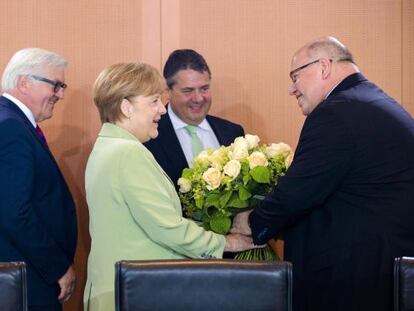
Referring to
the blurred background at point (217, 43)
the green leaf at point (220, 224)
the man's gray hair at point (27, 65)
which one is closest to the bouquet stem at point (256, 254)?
the green leaf at point (220, 224)

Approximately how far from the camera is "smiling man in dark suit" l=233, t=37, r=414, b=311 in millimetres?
2807

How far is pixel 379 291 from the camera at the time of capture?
2850 millimetres

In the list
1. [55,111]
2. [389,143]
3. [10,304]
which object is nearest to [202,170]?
[389,143]

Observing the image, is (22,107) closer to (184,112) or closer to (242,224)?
(184,112)

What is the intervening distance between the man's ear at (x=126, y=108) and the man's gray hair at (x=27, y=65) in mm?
662

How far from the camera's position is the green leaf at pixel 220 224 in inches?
117

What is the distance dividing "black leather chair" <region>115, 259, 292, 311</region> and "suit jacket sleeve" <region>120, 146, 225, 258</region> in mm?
668

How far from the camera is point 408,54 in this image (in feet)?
15.0

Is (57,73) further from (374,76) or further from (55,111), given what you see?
(374,76)

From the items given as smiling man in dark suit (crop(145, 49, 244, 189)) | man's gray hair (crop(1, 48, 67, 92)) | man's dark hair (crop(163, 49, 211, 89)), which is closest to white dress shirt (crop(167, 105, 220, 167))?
smiling man in dark suit (crop(145, 49, 244, 189))

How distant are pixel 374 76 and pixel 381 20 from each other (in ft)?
1.07

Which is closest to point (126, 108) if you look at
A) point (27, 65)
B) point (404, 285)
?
point (27, 65)

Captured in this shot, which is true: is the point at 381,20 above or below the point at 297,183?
above

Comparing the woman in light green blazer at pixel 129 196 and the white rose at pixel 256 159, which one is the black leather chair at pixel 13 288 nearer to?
the woman in light green blazer at pixel 129 196
